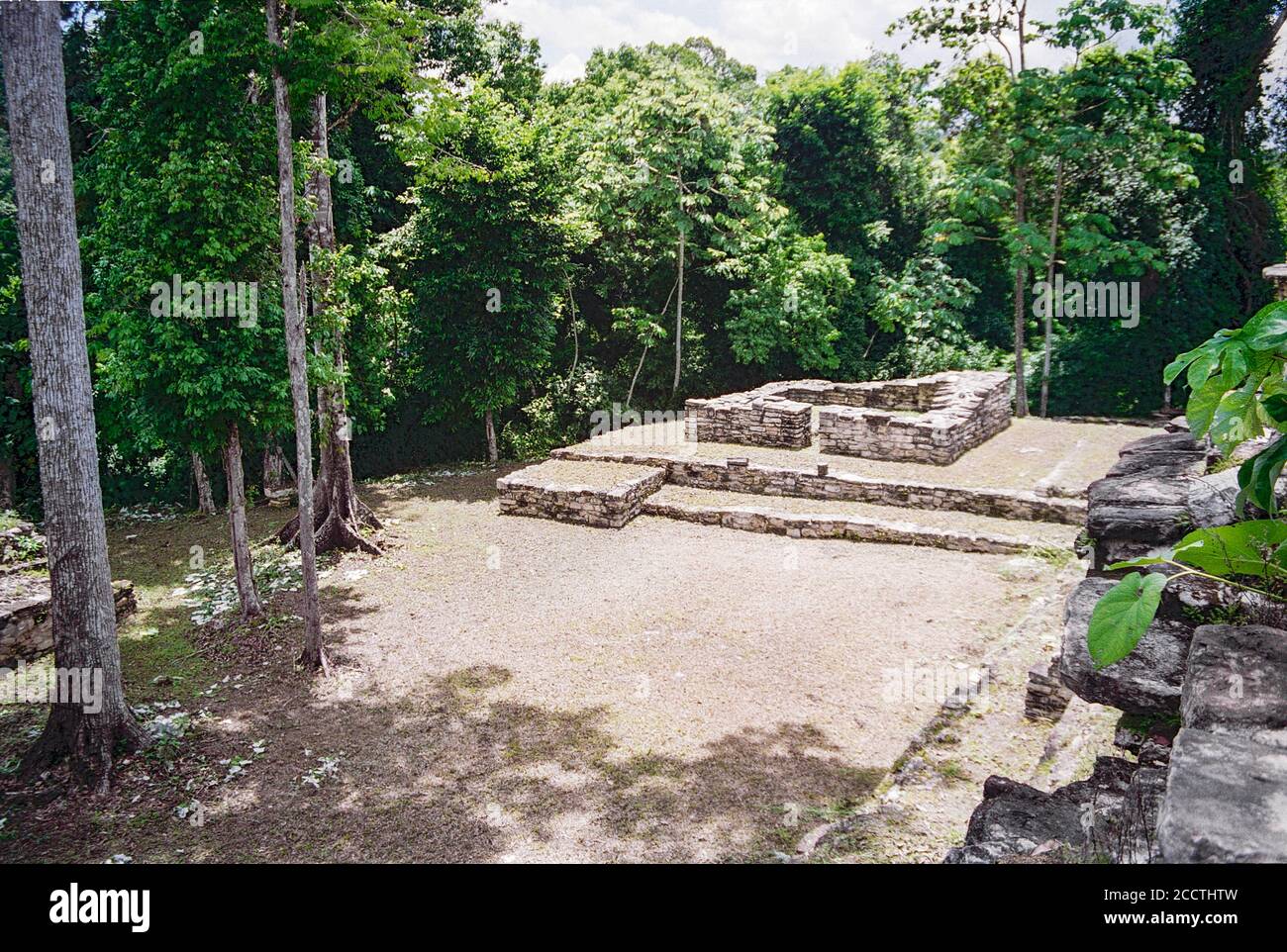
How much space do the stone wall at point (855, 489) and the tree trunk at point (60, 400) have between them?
9.14 m

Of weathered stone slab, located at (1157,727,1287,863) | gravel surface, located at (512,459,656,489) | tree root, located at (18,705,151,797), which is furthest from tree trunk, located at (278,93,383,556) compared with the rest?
weathered stone slab, located at (1157,727,1287,863)

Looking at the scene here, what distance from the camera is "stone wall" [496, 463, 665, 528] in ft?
40.7

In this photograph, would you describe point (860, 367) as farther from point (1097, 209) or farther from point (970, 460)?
point (970, 460)

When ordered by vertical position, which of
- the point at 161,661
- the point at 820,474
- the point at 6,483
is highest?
the point at 6,483

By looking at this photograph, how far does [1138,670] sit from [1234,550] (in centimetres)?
88

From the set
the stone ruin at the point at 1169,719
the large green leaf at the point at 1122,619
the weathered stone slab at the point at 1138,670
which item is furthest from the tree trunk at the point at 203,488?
the large green leaf at the point at 1122,619

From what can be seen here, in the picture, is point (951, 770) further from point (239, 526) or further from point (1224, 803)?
point (239, 526)

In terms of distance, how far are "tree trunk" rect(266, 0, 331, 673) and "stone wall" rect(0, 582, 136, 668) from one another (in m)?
1.94

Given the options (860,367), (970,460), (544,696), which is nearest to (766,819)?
(544,696)

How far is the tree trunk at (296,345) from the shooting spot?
746 cm

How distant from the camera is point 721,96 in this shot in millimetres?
19703

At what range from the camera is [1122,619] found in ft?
7.38

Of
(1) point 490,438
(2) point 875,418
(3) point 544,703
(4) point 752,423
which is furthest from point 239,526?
(2) point 875,418

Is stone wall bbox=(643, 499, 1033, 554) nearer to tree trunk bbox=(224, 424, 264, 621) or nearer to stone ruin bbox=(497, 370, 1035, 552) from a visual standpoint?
stone ruin bbox=(497, 370, 1035, 552)
